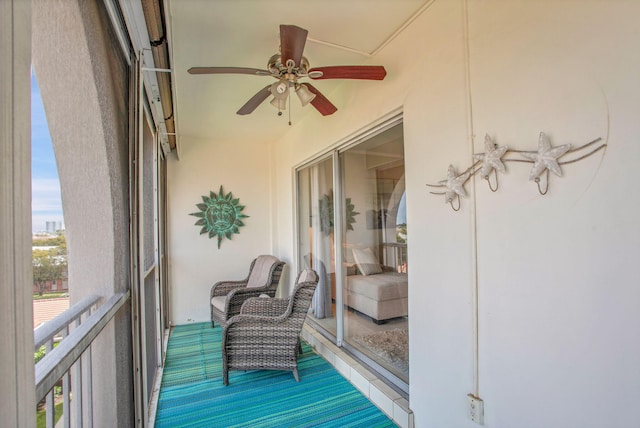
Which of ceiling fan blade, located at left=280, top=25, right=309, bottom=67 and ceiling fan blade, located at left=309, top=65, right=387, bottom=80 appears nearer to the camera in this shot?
ceiling fan blade, located at left=280, top=25, right=309, bottom=67

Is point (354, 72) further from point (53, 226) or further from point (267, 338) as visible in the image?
point (267, 338)

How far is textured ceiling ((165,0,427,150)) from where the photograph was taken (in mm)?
Result: 1881

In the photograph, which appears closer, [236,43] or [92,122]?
[92,122]

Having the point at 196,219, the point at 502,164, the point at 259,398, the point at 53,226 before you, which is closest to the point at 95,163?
the point at 53,226

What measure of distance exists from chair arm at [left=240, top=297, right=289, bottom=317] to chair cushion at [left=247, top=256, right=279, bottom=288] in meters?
1.06

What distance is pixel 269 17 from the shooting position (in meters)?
1.99

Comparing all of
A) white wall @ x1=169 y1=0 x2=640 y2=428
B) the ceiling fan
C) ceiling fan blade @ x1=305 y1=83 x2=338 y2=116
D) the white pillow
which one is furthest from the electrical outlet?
ceiling fan blade @ x1=305 y1=83 x2=338 y2=116

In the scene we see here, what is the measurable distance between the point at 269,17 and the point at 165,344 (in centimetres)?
344

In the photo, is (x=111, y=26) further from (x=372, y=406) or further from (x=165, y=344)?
(x=165, y=344)

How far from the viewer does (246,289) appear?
3748 mm

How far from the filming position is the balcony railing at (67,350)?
81 cm

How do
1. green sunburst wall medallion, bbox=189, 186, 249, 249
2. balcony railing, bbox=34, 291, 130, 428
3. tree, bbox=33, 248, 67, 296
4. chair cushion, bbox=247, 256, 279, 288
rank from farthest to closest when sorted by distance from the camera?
1. green sunburst wall medallion, bbox=189, 186, 249, 249
2. chair cushion, bbox=247, 256, 279, 288
3. tree, bbox=33, 248, 67, 296
4. balcony railing, bbox=34, 291, 130, 428

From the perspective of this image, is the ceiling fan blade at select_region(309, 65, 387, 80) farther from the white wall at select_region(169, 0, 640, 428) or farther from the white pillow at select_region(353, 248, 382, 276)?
the white pillow at select_region(353, 248, 382, 276)

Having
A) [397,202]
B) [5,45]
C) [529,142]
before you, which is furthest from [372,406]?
[5,45]
